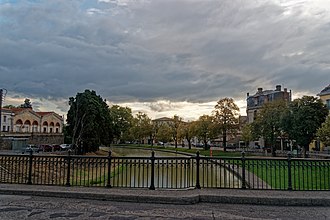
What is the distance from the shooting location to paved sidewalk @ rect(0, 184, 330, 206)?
9.23 m

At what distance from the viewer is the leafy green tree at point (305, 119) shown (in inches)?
1754

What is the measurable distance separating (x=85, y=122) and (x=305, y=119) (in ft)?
94.6

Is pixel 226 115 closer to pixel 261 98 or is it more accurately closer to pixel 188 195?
pixel 261 98

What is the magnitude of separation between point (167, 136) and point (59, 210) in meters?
88.1

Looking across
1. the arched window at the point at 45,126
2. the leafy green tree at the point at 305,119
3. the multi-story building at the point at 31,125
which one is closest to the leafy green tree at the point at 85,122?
the multi-story building at the point at 31,125

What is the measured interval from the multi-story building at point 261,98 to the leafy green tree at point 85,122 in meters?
44.2

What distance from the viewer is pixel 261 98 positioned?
8500 cm

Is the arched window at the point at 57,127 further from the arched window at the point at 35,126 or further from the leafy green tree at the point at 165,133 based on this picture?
the leafy green tree at the point at 165,133

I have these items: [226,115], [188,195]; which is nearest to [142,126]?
[226,115]

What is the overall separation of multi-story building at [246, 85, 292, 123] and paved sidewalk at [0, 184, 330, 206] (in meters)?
70.5

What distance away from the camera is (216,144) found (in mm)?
107375

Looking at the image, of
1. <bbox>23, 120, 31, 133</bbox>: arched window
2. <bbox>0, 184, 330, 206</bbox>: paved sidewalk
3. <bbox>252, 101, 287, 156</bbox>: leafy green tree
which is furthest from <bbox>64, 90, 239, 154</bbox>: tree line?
<bbox>0, 184, 330, 206</bbox>: paved sidewalk

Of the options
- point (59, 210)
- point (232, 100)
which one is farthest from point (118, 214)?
point (232, 100)

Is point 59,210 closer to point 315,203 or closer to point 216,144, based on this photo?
point 315,203
